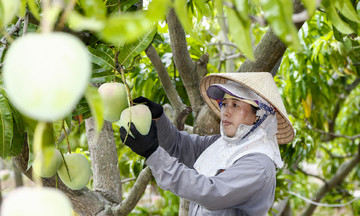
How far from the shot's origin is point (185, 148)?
1.71 metres

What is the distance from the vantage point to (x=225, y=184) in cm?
129

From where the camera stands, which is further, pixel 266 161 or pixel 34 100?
pixel 266 161

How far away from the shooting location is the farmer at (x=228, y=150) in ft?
4.25

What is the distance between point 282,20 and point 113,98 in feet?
2.09

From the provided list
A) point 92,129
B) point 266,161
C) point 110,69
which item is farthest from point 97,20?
point 92,129

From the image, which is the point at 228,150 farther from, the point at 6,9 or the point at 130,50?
the point at 6,9

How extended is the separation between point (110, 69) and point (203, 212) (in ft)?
2.21

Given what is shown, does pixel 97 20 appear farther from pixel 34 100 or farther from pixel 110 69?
pixel 110 69

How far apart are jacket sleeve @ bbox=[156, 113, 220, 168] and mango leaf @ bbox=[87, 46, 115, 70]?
1.79ft

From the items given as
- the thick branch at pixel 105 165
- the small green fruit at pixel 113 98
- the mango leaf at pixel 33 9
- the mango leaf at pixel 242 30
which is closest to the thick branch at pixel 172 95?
the thick branch at pixel 105 165

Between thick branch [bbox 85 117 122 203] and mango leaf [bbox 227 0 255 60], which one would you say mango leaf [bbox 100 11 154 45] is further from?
thick branch [bbox 85 117 122 203]

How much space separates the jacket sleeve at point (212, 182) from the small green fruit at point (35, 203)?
34.8 inches

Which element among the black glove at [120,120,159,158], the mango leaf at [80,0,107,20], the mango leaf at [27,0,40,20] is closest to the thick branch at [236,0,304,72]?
the black glove at [120,120,159,158]

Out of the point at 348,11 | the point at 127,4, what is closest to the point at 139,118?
the point at 127,4
